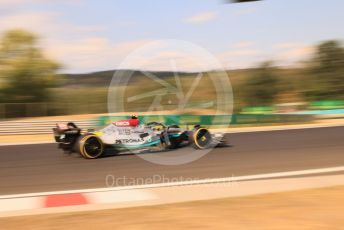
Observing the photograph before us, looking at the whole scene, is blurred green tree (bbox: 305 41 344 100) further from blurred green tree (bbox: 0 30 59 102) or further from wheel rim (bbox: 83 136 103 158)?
wheel rim (bbox: 83 136 103 158)

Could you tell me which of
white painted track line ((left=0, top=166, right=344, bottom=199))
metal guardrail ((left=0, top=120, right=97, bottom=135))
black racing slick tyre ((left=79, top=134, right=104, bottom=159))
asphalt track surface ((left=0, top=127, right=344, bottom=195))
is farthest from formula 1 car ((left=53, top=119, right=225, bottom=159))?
metal guardrail ((left=0, top=120, right=97, bottom=135))

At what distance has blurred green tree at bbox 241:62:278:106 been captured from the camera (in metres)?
36.9

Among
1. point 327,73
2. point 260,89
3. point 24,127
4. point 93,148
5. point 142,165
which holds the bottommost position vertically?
point 24,127

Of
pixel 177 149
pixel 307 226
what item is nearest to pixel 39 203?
pixel 307 226

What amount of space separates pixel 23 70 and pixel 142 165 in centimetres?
2908

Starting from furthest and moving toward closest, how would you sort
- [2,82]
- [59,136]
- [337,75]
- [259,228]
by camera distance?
[337,75], [2,82], [59,136], [259,228]

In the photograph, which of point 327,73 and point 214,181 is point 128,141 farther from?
point 327,73

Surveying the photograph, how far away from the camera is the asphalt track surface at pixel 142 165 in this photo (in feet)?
25.5

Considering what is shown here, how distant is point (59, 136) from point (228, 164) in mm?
4068

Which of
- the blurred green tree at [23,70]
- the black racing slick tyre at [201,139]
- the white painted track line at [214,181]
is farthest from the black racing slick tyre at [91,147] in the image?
the blurred green tree at [23,70]

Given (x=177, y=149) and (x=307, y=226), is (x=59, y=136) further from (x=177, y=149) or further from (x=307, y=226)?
(x=307, y=226)

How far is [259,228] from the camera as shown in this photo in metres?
4.56

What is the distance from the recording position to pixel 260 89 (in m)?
37.3

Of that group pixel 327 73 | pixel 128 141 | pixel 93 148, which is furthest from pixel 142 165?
pixel 327 73
